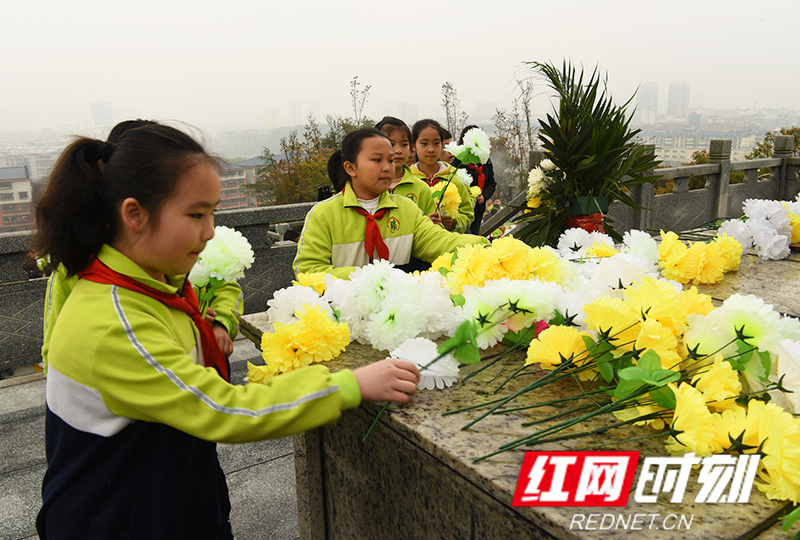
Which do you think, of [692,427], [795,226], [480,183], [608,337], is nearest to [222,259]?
[608,337]

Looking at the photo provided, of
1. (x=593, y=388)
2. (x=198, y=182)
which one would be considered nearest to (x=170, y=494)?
(x=198, y=182)

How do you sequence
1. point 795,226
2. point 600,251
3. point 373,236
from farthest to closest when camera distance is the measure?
point 795,226 < point 373,236 < point 600,251

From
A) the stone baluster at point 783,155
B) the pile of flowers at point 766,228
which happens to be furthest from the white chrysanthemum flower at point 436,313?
the stone baluster at point 783,155

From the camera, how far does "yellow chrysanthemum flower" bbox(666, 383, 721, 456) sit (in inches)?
40.3

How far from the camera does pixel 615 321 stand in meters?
1.26

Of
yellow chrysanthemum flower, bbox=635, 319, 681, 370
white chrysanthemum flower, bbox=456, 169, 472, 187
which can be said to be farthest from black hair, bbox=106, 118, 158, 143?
white chrysanthemum flower, bbox=456, 169, 472, 187

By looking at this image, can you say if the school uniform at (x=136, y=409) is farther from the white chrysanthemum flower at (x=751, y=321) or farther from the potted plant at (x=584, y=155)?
the potted plant at (x=584, y=155)

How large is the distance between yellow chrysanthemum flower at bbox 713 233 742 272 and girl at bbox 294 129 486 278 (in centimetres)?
118

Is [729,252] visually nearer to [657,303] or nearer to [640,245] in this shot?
[640,245]

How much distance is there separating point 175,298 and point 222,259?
53cm

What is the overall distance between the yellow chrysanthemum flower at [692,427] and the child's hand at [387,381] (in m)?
0.55

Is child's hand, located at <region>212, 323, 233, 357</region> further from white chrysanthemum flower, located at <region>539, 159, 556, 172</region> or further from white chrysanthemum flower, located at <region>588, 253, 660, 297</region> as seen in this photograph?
white chrysanthemum flower, located at <region>539, 159, 556, 172</region>

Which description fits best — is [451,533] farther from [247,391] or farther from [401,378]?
[247,391]

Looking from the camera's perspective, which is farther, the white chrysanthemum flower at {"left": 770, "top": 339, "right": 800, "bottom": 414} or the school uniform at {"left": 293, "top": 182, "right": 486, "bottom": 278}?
the school uniform at {"left": 293, "top": 182, "right": 486, "bottom": 278}
